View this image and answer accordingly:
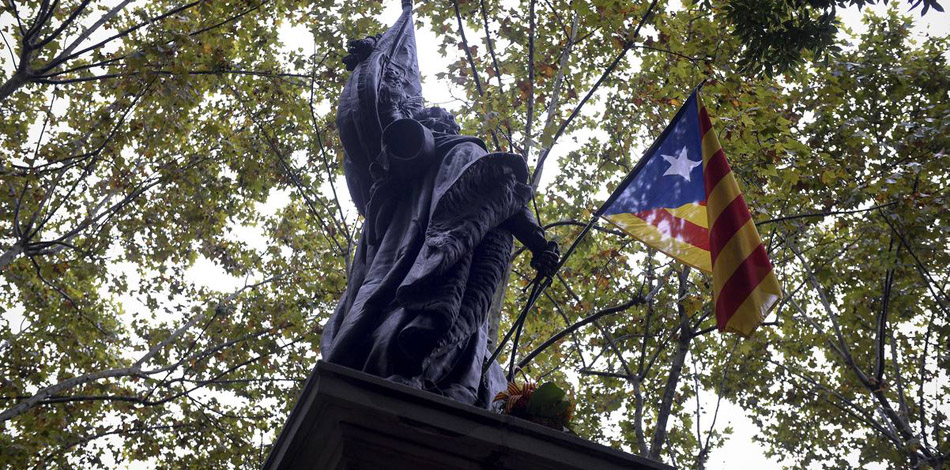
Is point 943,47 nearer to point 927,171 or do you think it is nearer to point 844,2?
point 927,171

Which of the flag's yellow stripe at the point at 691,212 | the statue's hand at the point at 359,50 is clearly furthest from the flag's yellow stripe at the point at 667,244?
the statue's hand at the point at 359,50

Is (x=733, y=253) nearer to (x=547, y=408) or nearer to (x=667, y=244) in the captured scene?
(x=667, y=244)

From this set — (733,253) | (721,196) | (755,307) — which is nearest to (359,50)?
(721,196)

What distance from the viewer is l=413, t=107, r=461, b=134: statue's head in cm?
500

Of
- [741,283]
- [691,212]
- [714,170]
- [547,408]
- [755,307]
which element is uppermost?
[714,170]

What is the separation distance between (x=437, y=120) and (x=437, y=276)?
1.70 meters

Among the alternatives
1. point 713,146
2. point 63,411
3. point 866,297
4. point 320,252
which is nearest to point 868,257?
point 866,297

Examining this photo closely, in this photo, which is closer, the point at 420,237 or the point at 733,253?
the point at 420,237

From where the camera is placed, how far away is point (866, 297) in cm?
1130

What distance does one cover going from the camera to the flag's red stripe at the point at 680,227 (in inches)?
209

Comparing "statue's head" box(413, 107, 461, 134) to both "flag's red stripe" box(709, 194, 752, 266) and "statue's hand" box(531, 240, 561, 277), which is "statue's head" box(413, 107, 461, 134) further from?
"flag's red stripe" box(709, 194, 752, 266)

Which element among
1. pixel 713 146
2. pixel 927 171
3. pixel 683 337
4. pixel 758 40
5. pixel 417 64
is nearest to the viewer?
pixel 713 146

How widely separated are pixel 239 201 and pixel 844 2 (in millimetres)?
11101

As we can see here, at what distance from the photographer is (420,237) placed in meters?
4.11
